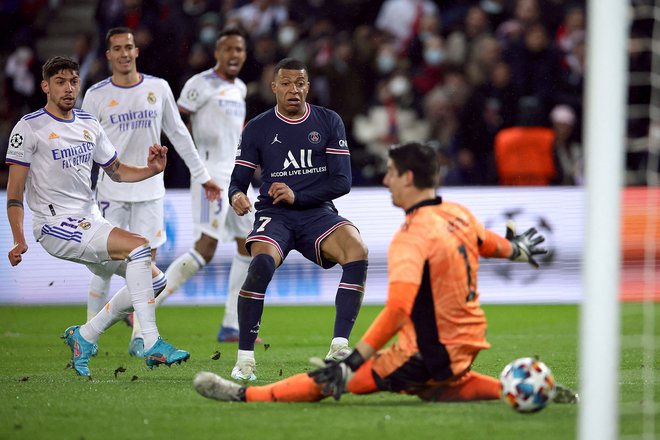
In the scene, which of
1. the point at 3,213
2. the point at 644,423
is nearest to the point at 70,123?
the point at 644,423

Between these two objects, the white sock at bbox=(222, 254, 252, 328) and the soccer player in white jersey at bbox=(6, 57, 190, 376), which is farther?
the white sock at bbox=(222, 254, 252, 328)

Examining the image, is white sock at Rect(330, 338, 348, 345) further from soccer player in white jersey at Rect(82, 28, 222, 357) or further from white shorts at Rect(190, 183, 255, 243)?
white shorts at Rect(190, 183, 255, 243)

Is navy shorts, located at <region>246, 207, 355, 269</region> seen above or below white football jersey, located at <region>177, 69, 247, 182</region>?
below

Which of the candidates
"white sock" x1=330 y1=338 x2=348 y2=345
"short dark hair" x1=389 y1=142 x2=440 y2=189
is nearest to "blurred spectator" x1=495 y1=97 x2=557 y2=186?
"white sock" x1=330 y1=338 x2=348 y2=345

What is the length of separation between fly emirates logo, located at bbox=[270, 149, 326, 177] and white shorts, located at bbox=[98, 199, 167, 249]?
2.15m

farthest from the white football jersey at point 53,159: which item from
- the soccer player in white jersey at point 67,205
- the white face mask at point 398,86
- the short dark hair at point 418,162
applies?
the white face mask at point 398,86

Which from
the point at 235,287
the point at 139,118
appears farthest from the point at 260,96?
the point at 139,118

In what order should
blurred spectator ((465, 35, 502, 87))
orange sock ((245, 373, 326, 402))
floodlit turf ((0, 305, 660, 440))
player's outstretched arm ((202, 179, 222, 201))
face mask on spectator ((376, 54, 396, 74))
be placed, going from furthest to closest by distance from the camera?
face mask on spectator ((376, 54, 396, 74)) → blurred spectator ((465, 35, 502, 87)) → player's outstretched arm ((202, 179, 222, 201)) → orange sock ((245, 373, 326, 402)) → floodlit turf ((0, 305, 660, 440))

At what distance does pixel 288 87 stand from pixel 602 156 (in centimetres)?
379

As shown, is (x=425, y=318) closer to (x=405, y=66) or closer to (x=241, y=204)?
(x=241, y=204)

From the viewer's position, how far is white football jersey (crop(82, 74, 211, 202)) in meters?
9.29

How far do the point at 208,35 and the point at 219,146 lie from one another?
249 inches

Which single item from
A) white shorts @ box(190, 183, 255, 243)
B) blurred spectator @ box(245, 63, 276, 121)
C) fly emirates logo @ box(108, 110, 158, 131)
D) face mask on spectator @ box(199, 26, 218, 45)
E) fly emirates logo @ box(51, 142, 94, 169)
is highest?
face mask on spectator @ box(199, 26, 218, 45)

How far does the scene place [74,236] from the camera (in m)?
A: 7.65
